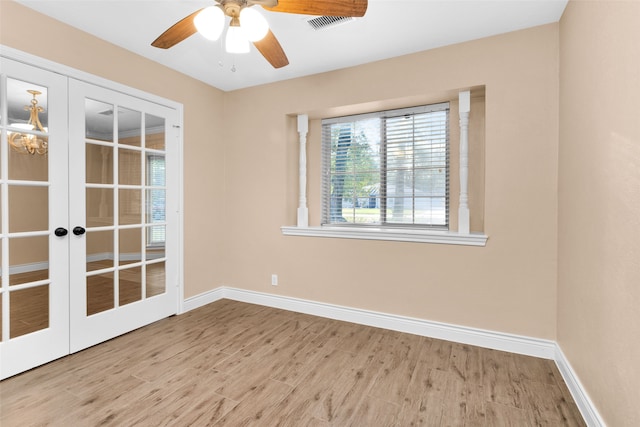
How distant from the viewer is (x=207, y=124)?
3.62 meters

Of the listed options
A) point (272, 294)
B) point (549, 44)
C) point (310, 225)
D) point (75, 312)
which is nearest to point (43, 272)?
point (75, 312)

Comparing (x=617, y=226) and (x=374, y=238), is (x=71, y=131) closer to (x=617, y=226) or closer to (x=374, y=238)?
(x=374, y=238)

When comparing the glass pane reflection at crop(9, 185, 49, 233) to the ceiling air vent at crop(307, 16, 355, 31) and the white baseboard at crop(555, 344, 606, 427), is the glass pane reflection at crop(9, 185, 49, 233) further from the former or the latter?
the white baseboard at crop(555, 344, 606, 427)

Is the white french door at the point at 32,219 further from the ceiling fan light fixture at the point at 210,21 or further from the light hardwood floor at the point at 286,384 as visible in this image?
the ceiling fan light fixture at the point at 210,21

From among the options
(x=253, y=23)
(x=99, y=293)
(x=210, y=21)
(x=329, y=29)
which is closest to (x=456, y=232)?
(x=329, y=29)

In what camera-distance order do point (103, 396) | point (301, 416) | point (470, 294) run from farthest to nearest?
point (470, 294)
point (103, 396)
point (301, 416)

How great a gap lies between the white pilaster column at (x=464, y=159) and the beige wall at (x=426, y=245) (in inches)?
5.8

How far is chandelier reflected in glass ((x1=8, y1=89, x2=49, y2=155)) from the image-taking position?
2125 mm

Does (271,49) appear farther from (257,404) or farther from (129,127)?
(257,404)

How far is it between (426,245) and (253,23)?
7.18 ft

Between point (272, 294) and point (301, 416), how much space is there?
1885mm

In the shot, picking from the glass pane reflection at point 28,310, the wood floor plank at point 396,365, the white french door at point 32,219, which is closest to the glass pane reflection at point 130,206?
the white french door at point 32,219

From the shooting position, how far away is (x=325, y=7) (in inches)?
60.1

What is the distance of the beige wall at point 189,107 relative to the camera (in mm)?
2281
